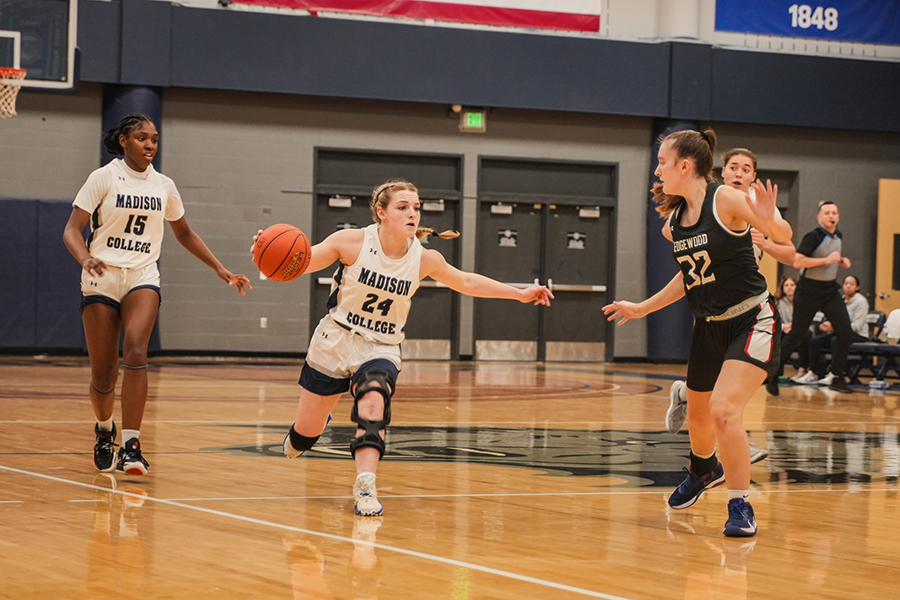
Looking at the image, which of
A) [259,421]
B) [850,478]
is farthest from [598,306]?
[850,478]

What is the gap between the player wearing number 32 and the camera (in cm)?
415

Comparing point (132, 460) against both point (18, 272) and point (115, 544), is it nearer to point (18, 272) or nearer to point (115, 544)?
point (115, 544)

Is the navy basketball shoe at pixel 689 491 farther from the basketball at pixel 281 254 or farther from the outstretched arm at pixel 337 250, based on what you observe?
the basketball at pixel 281 254

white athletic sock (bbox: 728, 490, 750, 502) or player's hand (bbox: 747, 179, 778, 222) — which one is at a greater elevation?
player's hand (bbox: 747, 179, 778, 222)

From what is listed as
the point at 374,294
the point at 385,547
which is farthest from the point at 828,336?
the point at 385,547

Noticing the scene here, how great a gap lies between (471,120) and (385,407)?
463 inches

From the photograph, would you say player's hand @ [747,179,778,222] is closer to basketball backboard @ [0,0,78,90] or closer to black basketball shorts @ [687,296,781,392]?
black basketball shorts @ [687,296,781,392]

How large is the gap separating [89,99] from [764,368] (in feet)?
40.7

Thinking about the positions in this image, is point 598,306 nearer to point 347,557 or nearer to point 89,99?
point 89,99

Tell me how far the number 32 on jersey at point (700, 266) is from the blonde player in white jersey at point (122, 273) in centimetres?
230

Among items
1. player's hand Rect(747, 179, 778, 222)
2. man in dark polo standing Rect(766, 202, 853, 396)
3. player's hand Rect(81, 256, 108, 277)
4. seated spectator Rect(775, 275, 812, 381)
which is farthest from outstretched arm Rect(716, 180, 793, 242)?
seated spectator Rect(775, 275, 812, 381)

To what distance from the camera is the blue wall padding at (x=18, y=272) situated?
1401 centimetres

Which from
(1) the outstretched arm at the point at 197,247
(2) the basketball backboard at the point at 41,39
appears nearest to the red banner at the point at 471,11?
(2) the basketball backboard at the point at 41,39

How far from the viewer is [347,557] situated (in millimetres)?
3420
